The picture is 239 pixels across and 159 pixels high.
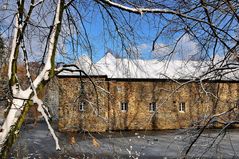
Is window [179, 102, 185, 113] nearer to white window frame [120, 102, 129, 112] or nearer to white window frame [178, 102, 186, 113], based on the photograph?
white window frame [178, 102, 186, 113]

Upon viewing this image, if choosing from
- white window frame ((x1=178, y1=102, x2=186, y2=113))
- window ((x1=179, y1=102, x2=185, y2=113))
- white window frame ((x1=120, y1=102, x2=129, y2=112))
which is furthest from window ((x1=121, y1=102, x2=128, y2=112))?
window ((x1=179, y1=102, x2=185, y2=113))

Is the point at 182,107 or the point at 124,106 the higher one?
the point at 124,106

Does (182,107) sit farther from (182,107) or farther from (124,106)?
(124,106)

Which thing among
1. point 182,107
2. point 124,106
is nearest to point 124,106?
point 124,106

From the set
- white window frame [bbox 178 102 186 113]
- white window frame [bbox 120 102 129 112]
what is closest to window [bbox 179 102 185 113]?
white window frame [bbox 178 102 186 113]

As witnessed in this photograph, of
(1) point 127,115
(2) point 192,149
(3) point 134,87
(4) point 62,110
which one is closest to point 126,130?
(1) point 127,115

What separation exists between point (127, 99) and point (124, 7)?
2520 cm

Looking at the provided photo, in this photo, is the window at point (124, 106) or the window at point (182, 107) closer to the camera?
the window at point (124, 106)

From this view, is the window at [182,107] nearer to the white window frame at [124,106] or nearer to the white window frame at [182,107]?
the white window frame at [182,107]

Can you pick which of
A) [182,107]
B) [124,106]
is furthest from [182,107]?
[124,106]

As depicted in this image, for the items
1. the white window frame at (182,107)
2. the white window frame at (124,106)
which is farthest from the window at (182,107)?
the white window frame at (124,106)

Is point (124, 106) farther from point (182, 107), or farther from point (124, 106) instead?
point (182, 107)

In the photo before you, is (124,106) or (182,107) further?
(182,107)

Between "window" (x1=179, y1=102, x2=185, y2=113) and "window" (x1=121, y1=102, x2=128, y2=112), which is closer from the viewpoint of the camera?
"window" (x1=121, y1=102, x2=128, y2=112)
